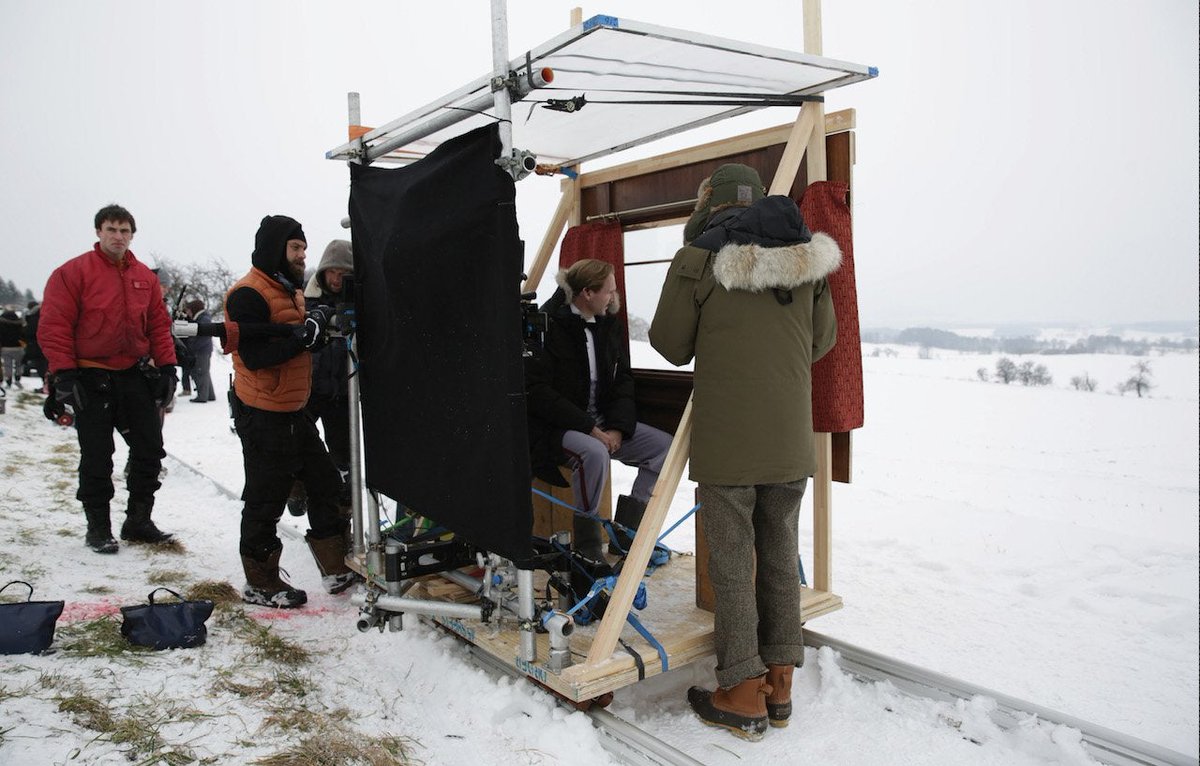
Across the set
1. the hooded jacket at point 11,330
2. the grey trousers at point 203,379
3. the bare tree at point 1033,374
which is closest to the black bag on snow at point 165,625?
the grey trousers at point 203,379

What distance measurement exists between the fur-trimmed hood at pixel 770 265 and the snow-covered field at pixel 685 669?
1.78m

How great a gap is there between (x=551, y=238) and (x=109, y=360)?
2.91 m

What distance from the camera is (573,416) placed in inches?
159

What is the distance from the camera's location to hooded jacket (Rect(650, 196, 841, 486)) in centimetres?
287

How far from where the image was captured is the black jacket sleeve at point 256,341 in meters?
3.88

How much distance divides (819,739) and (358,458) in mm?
2595

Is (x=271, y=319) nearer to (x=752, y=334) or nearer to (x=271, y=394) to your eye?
(x=271, y=394)

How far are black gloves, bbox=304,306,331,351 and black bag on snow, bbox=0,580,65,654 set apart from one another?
5.19 feet

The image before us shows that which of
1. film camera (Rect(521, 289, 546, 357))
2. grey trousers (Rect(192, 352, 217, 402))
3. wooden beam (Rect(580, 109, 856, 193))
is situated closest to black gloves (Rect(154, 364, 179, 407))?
film camera (Rect(521, 289, 546, 357))

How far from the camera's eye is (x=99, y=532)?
4.86m

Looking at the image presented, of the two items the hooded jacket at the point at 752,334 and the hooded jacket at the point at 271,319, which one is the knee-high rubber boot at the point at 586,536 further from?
the hooded jacket at the point at 271,319

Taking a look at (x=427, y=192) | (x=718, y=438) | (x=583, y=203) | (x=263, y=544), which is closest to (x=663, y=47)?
(x=427, y=192)

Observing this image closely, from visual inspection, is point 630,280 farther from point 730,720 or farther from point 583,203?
point 730,720

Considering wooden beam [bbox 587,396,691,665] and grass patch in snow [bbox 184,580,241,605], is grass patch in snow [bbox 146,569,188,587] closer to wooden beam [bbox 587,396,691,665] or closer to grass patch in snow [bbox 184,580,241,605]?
grass patch in snow [bbox 184,580,241,605]
